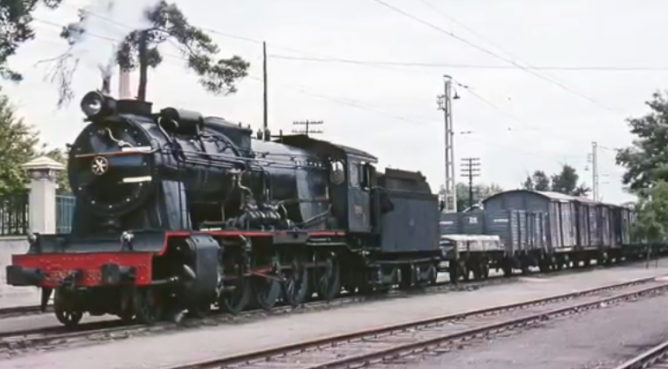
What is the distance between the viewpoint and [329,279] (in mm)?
20938

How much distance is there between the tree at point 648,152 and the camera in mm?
58156

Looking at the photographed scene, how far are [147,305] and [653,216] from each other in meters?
34.5

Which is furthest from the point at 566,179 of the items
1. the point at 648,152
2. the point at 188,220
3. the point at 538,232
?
the point at 188,220

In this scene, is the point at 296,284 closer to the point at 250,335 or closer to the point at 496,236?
the point at 250,335

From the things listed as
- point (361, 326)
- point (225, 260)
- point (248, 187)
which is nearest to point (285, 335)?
point (361, 326)

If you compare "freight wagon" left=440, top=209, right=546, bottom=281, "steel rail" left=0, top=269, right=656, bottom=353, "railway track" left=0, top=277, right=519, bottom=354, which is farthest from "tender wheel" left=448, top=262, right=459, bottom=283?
"railway track" left=0, top=277, right=519, bottom=354

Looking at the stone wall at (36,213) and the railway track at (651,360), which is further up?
the stone wall at (36,213)

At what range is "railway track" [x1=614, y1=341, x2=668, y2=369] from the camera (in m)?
11.1

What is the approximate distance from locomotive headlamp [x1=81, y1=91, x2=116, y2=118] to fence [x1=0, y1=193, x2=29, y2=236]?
29.5 ft

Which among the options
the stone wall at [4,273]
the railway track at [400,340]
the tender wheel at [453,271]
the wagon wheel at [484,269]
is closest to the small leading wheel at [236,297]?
the railway track at [400,340]

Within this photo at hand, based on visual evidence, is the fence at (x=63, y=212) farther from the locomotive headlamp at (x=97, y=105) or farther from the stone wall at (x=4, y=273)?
the locomotive headlamp at (x=97, y=105)

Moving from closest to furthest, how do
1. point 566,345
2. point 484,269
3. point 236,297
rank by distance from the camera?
point 566,345 < point 236,297 < point 484,269

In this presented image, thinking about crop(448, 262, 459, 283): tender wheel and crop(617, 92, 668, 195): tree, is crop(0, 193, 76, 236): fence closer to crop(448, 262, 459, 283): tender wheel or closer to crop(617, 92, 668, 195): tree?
crop(448, 262, 459, 283): tender wheel

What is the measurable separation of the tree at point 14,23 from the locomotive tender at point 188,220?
7.47 meters
